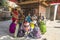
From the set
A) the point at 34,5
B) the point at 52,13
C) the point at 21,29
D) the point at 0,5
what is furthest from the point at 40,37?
the point at 52,13

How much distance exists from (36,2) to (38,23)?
4.10 ft

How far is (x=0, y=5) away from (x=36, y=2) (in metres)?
2.93

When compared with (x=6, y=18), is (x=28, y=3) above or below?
above

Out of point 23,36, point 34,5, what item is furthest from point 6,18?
point 23,36

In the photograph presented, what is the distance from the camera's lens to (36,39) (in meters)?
6.15

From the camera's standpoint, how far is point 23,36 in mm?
6309

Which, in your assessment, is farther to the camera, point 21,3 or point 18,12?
point 21,3

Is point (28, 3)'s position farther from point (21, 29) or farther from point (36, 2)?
point (21, 29)

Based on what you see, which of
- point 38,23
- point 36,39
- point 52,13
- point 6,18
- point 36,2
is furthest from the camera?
point 52,13

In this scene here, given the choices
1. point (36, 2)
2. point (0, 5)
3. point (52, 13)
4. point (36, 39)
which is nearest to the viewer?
point (36, 39)

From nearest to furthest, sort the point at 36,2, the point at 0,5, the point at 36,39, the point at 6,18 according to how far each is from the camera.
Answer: the point at 36,39 → the point at 36,2 → the point at 6,18 → the point at 0,5

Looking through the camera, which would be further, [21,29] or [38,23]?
[38,23]

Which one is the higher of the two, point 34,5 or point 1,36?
point 34,5

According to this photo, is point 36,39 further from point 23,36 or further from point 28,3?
point 28,3
